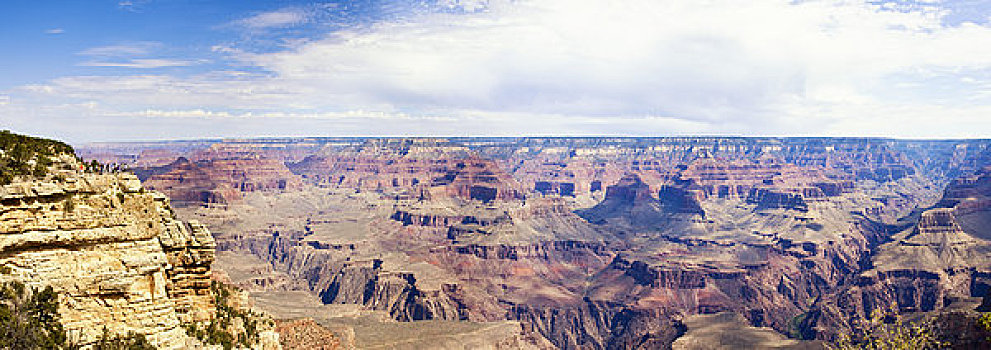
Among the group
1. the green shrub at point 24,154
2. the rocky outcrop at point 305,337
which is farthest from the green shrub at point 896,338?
the rocky outcrop at point 305,337

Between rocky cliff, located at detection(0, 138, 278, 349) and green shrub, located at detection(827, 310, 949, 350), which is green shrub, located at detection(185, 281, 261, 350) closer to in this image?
rocky cliff, located at detection(0, 138, 278, 349)

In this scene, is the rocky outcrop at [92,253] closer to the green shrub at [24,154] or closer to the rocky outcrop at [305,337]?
the green shrub at [24,154]

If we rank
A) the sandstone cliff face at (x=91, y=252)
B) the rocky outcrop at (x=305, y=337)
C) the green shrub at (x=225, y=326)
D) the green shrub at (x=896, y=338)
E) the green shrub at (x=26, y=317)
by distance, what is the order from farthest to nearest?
1. the rocky outcrop at (x=305, y=337)
2. the green shrub at (x=896, y=338)
3. the green shrub at (x=225, y=326)
4. the sandstone cliff face at (x=91, y=252)
5. the green shrub at (x=26, y=317)

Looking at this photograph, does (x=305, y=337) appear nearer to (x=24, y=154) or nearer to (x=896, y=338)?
(x=24, y=154)

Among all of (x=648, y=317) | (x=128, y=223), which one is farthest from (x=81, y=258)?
(x=648, y=317)

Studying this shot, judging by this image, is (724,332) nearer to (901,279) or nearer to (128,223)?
(901,279)

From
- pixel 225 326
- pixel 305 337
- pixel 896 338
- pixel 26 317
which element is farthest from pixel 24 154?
pixel 305 337

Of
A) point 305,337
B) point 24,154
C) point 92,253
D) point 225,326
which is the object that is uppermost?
point 24,154

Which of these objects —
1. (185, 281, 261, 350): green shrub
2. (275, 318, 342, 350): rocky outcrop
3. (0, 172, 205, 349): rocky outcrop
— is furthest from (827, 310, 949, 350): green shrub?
(275, 318, 342, 350): rocky outcrop
